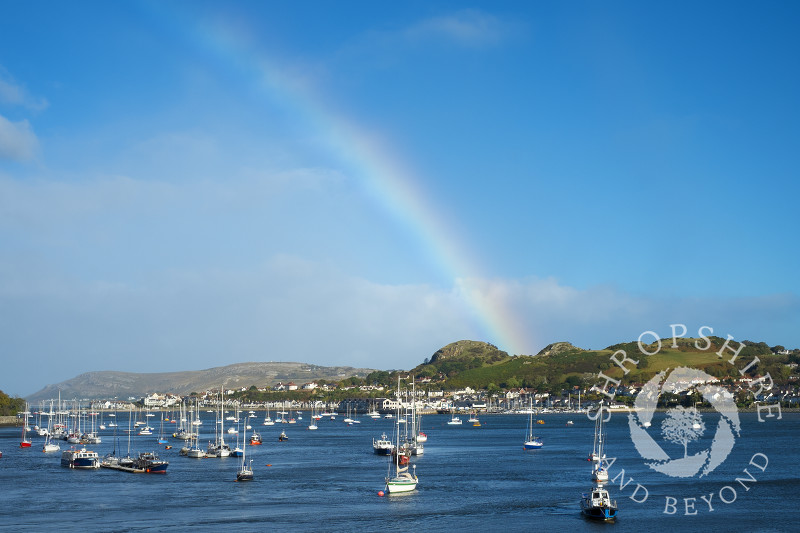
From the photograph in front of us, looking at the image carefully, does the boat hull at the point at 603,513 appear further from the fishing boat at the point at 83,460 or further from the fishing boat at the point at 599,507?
the fishing boat at the point at 83,460

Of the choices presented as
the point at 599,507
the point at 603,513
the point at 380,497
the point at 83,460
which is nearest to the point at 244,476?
the point at 380,497

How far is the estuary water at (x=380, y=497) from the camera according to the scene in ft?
191

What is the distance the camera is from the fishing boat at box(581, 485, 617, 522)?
58.6 metres

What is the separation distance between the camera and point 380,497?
71.6 m

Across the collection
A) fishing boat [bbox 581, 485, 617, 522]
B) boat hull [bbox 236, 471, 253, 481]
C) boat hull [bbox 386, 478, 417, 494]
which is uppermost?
fishing boat [bbox 581, 485, 617, 522]

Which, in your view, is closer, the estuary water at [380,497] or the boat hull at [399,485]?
the estuary water at [380,497]

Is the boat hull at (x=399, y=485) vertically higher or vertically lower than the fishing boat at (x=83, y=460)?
higher

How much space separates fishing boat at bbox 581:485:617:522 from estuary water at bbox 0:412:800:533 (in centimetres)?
82

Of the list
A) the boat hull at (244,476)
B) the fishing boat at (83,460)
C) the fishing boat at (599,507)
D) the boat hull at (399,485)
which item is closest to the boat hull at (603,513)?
the fishing boat at (599,507)

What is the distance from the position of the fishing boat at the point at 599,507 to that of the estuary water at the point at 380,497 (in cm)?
82

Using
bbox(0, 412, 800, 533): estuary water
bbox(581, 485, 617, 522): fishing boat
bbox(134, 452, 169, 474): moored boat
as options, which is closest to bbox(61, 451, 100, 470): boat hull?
bbox(0, 412, 800, 533): estuary water

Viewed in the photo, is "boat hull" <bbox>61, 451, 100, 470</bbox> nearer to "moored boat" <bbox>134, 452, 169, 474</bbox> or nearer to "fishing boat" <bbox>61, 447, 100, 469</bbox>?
"fishing boat" <bbox>61, 447, 100, 469</bbox>

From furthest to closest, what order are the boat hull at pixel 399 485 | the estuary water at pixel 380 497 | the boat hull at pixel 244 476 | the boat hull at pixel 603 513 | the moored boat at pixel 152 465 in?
the moored boat at pixel 152 465, the boat hull at pixel 244 476, the boat hull at pixel 399 485, the boat hull at pixel 603 513, the estuary water at pixel 380 497

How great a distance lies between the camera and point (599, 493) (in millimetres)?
60031
